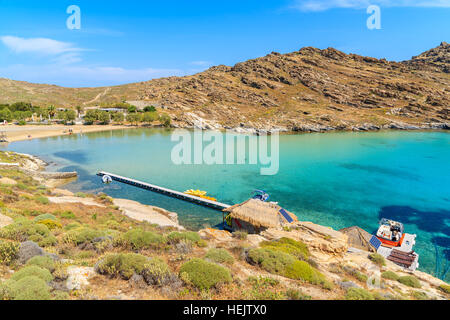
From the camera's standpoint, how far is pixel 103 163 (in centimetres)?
4078

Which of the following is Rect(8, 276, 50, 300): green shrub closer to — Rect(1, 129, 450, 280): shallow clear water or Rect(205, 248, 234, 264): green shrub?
Rect(205, 248, 234, 264): green shrub

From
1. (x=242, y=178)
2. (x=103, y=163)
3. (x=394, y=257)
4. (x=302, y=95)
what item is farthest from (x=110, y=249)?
(x=302, y=95)

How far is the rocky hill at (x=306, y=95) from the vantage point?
92.0m

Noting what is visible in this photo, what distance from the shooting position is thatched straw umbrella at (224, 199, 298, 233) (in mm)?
16078

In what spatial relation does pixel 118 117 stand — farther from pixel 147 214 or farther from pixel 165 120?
pixel 147 214

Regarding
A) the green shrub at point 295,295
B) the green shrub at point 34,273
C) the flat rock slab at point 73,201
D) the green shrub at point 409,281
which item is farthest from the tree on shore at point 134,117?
the green shrub at point 295,295

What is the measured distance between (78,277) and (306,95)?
114437 millimetres

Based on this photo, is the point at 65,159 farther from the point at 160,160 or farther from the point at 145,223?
the point at 145,223

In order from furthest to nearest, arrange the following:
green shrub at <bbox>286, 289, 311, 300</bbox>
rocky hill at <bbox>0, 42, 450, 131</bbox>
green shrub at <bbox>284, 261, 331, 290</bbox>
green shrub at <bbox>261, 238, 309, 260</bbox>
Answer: rocky hill at <bbox>0, 42, 450, 131</bbox> → green shrub at <bbox>261, 238, 309, 260</bbox> → green shrub at <bbox>284, 261, 331, 290</bbox> → green shrub at <bbox>286, 289, 311, 300</bbox>

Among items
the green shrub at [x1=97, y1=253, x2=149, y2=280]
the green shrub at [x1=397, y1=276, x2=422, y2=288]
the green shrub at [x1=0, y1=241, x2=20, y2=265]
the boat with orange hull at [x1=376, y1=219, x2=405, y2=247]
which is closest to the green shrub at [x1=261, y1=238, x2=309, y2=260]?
the green shrub at [x1=397, y1=276, x2=422, y2=288]

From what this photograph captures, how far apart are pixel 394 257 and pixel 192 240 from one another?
39.4ft

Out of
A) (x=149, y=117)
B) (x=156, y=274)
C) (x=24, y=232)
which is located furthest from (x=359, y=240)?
(x=149, y=117)

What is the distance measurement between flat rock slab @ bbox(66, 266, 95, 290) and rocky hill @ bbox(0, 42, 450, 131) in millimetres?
82805

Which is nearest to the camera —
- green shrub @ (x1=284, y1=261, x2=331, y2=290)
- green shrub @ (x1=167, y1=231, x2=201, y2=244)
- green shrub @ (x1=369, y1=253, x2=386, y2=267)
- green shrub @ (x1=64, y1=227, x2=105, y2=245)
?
green shrub @ (x1=284, y1=261, x2=331, y2=290)
